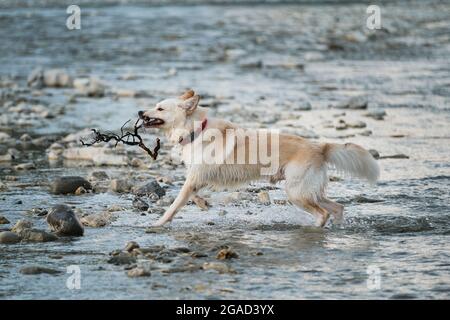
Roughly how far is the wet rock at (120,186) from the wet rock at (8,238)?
2.07 metres

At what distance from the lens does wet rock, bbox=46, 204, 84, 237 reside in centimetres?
774

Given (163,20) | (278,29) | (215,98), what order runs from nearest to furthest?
(215,98)
(278,29)
(163,20)

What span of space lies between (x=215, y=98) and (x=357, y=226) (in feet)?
25.1

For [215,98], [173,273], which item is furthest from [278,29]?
[173,273]

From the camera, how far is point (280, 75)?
61.2 feet

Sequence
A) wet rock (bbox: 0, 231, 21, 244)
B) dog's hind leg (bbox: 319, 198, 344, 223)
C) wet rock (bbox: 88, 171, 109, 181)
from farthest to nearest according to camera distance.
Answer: wet rock (bbox: 88, 171, 109, 181) < dog's hind leg (bbox: 319, 198, 344, 223) < wet rock (bbox: 0, 231, 21, 244)

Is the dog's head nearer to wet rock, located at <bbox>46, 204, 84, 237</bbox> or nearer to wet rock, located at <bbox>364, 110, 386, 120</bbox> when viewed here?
wet rock, located at <bbox>46, 204, 84, 237</bbox>

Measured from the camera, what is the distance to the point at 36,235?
7.58m

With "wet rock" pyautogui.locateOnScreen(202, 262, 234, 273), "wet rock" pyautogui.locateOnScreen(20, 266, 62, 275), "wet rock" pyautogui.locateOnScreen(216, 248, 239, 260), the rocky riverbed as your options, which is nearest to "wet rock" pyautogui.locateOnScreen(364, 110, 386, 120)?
the rocky riverbed

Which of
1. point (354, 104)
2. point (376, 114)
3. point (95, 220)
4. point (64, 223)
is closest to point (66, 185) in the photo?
point (95, 220)

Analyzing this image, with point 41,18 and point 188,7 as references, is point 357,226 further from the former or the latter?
point 188,7

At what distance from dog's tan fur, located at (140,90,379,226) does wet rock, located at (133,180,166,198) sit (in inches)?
29.2

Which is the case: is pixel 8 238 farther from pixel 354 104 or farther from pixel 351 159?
pixel 354 104

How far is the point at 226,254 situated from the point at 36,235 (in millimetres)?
1620
